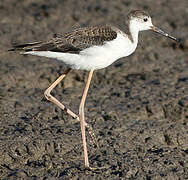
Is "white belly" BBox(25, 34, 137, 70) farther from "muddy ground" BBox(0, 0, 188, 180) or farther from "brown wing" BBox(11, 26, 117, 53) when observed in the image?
"muddy ground" BBox(0, 0, 188, 180)

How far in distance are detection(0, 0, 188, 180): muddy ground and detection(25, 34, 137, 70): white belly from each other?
2.40 feet

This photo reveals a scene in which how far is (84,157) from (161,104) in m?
2.32

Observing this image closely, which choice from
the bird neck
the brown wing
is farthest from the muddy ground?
the bird neck

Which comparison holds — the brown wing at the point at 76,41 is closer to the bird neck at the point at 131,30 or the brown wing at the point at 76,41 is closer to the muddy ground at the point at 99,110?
the bird neck at the point at 131,30

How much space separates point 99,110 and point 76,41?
1.66m

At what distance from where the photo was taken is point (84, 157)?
227 inches

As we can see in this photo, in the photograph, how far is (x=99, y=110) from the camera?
749 centimetres

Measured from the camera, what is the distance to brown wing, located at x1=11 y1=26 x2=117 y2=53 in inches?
238

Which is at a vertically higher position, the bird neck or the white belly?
the bird neck

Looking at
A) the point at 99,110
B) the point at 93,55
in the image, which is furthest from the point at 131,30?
the point at 99,110

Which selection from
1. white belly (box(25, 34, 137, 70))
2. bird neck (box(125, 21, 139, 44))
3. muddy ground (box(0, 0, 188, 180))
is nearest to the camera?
muddy ground (box(0, 0, 188, 180))

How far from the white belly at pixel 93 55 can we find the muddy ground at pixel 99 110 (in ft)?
2.40

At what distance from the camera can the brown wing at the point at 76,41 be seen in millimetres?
6047

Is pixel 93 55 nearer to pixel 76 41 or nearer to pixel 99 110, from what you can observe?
pixel 76 41
